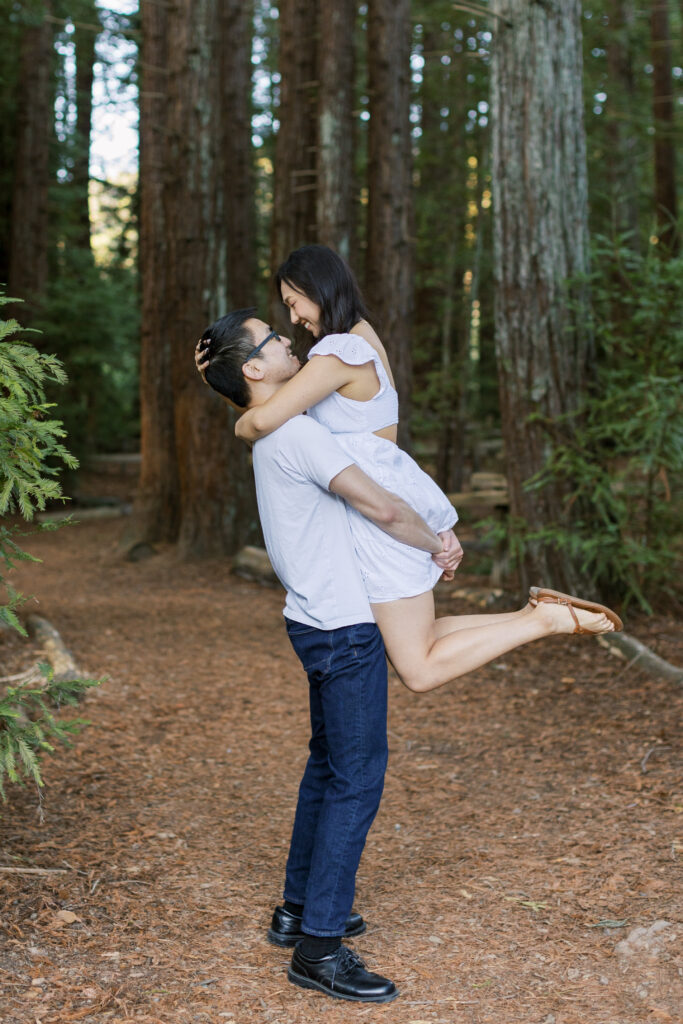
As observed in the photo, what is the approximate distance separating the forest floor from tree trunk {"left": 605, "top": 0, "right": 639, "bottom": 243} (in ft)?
37.6

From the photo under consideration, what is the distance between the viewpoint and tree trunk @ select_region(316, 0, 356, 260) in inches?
418

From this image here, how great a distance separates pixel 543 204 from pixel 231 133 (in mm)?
7012

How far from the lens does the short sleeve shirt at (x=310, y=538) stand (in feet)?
9.60

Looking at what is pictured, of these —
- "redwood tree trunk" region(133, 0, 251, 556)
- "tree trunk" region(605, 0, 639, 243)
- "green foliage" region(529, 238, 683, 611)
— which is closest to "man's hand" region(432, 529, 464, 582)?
"green foliage" region(529, 238, 683, 611)

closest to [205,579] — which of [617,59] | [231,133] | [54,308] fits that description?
[231,133]

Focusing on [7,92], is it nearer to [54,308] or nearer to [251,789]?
[54,308]

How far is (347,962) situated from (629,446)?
4262 millimetres

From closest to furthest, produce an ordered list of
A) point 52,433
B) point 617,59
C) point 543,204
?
1. point 52,433
2. point 543,204
3. point 617,59

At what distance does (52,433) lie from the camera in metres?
3.16

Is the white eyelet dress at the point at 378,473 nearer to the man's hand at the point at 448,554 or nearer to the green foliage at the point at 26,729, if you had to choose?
the man's hand at the point at 448,554

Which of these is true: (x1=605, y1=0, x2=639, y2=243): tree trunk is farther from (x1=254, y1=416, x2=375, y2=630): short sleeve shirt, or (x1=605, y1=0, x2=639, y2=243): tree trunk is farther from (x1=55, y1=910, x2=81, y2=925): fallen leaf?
(x1=55, y1=910, x2=81, y2=925): fallen leaf

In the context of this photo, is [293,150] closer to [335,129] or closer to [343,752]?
[335,129]

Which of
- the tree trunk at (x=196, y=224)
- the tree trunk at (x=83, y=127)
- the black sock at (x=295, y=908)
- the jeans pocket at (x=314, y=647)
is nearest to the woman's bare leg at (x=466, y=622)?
the jeans pocket at (x=314, y=647)

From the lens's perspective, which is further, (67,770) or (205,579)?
(205,579)
